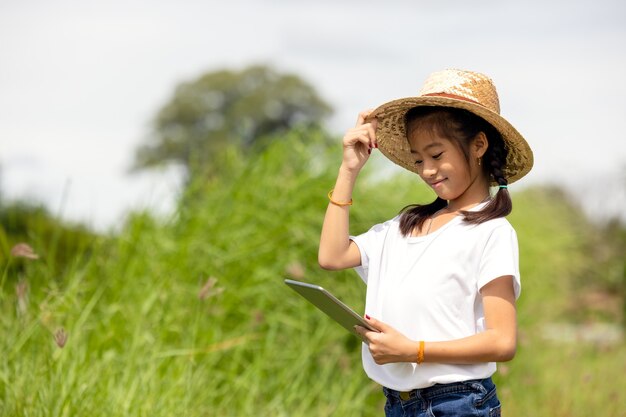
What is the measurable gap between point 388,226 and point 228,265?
8.54 feet

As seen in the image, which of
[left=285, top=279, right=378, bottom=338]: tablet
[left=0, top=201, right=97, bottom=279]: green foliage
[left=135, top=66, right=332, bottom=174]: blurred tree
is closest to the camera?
[left=285, top=279, right=378, bottom=338]: tablet

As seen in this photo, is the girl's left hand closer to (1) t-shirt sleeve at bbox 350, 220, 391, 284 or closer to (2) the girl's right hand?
(1) t-shirt sleeve at bbox 350, 220, 391, 284

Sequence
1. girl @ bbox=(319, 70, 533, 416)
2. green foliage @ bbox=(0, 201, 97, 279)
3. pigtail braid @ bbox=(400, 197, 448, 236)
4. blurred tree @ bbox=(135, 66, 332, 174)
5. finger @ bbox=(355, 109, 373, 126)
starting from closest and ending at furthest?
1. girl @ bbox=(319, 70, 533, 416)
2. pigtail braid @ bbox=(400, 197, 448, 236)
3. finger @ bbox=(355, 109, 373, 126)
4. green foliage @ bbox=(0, 201, 97, 279)
5. blurred tree @ bbox=(135, 66, 332, 174)

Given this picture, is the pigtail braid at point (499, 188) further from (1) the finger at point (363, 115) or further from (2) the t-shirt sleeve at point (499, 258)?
(1) the finger at point (363, 115)

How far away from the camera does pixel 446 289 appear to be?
254cm

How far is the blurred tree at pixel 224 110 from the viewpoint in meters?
29.4

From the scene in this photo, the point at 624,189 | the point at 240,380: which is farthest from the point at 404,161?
the point at 624,189

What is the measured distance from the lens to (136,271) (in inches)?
211

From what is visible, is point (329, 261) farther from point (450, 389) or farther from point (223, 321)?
point (223, 321)

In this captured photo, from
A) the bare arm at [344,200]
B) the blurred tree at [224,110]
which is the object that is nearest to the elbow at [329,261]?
the bare arm at [344,200]

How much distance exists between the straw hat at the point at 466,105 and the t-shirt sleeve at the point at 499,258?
0.32 m

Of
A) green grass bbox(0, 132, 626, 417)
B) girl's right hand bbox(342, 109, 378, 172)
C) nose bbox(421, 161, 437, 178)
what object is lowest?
green grass bbox(0, 132, 626, 417)

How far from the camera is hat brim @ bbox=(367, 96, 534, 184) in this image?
2.66 m

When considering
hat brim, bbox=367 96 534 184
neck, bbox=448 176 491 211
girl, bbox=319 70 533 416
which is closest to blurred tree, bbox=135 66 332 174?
hat brim, bbox=367 96 534 184
